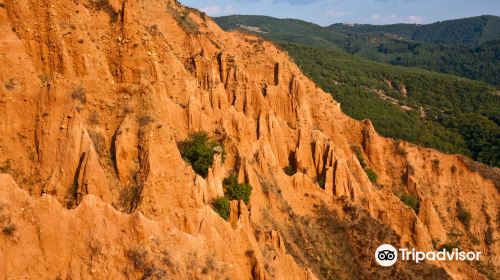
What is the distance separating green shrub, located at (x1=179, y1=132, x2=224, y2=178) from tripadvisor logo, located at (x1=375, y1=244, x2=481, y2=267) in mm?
11454

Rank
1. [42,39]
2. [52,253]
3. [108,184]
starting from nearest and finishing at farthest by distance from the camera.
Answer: [52,253] → [108,184] → [42,39]

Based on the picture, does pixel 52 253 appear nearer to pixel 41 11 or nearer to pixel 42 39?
pixel 42 39

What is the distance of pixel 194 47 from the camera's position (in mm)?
34781

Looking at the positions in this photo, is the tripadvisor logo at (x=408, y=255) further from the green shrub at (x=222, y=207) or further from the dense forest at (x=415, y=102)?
the dense forest at (x=415, y=102)

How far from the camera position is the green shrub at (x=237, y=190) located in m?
23.4

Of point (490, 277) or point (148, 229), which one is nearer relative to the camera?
point (148, 229)

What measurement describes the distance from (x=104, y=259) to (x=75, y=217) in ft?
5.58

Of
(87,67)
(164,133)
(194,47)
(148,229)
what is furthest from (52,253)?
(194,47)

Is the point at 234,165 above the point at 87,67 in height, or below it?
below

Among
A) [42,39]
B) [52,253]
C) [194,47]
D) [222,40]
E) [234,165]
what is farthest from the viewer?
[222,40]

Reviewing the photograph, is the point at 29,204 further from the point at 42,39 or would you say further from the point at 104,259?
the point at 42,39

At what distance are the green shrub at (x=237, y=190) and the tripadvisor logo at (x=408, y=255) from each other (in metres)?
8.77

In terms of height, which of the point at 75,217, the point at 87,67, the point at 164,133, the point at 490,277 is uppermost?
the point at 87,67

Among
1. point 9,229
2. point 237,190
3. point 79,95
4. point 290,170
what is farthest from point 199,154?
point 290,170
